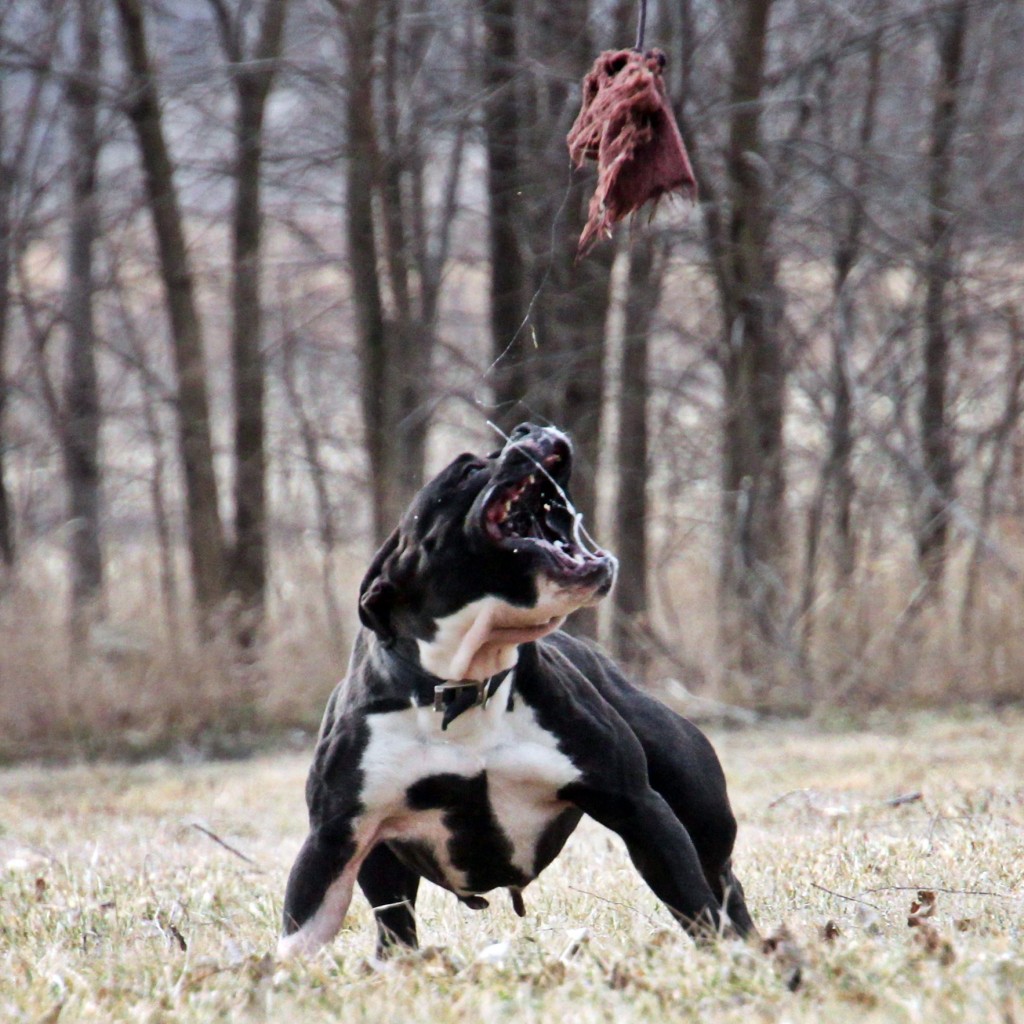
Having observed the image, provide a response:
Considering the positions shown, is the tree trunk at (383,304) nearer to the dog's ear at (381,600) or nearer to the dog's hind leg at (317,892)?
the dog's ear at (381,600)

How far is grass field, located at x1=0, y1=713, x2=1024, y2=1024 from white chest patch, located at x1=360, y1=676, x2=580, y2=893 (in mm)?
333

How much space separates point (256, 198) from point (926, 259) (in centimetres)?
605

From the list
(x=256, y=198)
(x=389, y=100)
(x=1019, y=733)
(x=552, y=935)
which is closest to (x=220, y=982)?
(x=552, y=935)

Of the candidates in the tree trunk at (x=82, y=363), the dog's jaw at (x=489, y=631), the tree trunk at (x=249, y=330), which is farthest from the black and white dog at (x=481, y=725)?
the tree trunk at (x=82, y=363)

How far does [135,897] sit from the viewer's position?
539 cm

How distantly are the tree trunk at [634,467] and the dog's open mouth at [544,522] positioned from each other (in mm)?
8092

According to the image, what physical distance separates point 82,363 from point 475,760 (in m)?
11.8

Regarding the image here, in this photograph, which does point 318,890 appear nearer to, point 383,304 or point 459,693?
point 459,693

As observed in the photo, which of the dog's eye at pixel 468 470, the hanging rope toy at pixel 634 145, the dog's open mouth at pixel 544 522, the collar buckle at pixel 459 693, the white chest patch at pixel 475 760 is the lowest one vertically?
the white chest patch at pixel 475 760

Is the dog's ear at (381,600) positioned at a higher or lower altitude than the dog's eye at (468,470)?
lower

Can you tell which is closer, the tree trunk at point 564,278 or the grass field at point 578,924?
the grass field at point 578,924

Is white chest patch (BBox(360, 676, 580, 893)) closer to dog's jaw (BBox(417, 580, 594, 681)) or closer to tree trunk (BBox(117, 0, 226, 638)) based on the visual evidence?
dog's jaw (BBox(417, 580, 594, 681))

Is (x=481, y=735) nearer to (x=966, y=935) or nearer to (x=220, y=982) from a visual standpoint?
(x=220, y=982)

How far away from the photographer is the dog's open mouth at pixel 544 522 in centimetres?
402
